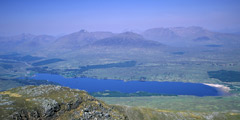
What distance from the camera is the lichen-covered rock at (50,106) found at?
5041 centimetres

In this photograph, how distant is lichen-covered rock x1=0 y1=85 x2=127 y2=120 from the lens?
5041 centimetres

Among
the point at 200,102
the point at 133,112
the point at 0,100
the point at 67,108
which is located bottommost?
the point at 200,102

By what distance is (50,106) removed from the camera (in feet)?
182

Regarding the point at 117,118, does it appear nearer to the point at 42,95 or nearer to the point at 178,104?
the point at 42,95

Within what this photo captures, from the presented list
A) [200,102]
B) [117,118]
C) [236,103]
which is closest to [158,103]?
[200,102]

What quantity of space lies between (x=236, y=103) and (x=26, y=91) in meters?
164

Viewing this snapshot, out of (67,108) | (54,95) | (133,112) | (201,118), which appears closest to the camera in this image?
(67,108)

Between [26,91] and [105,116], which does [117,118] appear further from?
[26,91]

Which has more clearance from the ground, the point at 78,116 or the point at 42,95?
the point at 42,95

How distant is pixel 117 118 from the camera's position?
5891cm

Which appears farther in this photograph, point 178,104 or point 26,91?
point 178,104

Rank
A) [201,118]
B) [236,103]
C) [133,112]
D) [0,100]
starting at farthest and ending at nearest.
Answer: [236,103] → [201,118] → [133,112] → [0,100]

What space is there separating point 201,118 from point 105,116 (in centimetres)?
6407

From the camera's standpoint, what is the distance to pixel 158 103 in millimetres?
169625
